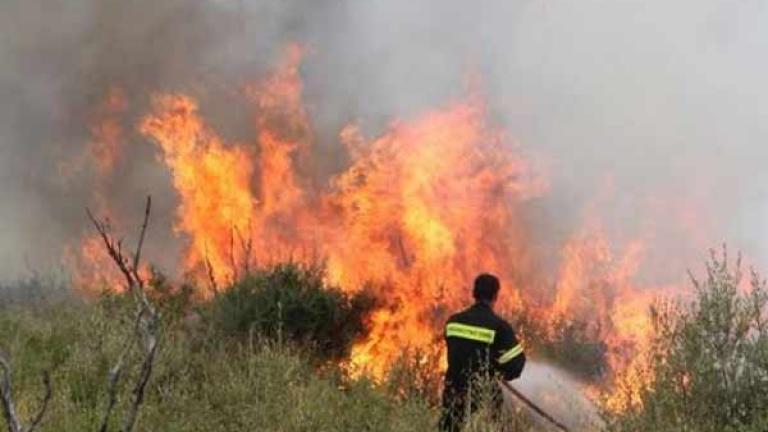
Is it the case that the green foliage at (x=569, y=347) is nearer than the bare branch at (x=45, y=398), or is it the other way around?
the bare branch at (x=45, y=398)

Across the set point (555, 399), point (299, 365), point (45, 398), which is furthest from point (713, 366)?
point (45, 398)

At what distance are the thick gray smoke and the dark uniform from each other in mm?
4305

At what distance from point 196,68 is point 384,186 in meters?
5.03

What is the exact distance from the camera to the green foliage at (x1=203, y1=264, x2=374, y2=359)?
9438 mm

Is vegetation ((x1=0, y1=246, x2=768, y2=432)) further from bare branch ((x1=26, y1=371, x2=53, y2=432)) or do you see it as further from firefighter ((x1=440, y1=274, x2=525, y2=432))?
bare branch ((x1=26, y1=371, x2=53, y2=432))

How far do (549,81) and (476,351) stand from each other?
603 centimetres

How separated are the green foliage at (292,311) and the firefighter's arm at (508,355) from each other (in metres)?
2.96

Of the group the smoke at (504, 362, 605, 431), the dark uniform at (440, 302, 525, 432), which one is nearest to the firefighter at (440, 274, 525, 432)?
the dark uniform at (440, 302, 525, 432)

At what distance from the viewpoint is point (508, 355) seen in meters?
6.67

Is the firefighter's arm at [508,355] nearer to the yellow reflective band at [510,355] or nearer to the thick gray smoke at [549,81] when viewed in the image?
the yellow reflective band at [510,355]

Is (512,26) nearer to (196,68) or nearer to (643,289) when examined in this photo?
(643,289)

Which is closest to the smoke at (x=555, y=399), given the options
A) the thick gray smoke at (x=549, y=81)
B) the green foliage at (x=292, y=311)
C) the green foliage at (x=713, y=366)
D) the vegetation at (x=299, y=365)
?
the vegetation at (x=299, y=365)

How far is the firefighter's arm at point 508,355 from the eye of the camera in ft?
21.9

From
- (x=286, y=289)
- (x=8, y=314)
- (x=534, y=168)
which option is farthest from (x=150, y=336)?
(x=534, y=168)
